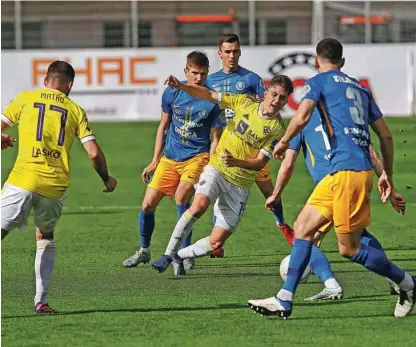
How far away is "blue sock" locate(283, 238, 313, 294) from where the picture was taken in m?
9.05

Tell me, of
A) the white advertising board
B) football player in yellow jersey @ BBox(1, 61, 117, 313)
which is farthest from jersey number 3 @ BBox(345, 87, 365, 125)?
the white advertising board

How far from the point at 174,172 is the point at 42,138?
332cm

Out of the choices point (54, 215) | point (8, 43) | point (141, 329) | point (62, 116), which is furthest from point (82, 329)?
point (8, 43)

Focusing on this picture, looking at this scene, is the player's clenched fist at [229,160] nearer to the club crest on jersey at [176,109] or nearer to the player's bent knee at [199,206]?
the player's bent knee at [199,206]

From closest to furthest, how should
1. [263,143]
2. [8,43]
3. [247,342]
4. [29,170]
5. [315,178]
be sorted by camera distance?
[247,342] < [29,170] < [315,178] < [263,143] < [8,43]

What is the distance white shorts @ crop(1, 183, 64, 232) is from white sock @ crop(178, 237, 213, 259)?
6.51 feet

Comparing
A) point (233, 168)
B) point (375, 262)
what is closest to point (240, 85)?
point (233, 168)

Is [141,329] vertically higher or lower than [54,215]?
lower

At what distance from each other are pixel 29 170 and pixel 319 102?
229 cm

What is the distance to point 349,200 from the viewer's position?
352 inches

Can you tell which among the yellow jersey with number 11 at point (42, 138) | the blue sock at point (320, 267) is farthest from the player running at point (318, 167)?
the yellow jersey with number 11 at point (42, 138)

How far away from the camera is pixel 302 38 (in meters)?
34.9

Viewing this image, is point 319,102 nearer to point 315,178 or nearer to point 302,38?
point 315,178

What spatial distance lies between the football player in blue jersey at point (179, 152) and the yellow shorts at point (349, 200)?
341 cm
